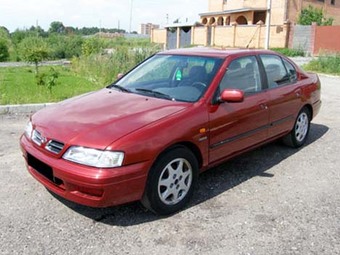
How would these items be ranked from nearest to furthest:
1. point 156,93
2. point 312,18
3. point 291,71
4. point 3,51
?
point 156,93, point 291,71, point 3,51, point 312,18

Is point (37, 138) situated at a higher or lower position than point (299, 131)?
higher

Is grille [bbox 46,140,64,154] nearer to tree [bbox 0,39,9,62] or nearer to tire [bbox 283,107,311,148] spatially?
tire [bbox 283,107,311,148]

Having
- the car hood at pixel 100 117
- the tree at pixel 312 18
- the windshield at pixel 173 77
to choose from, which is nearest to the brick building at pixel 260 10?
the tree at pixel 312 18

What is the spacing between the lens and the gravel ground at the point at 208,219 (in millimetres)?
3006

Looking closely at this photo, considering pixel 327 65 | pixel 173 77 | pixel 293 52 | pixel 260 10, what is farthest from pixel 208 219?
pixel 260 10

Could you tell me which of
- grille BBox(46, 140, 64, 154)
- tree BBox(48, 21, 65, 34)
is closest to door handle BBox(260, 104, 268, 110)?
grille BBox(46, 140, 64, 154)

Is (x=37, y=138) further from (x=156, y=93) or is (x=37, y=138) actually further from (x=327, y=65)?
(x=327, y=65)

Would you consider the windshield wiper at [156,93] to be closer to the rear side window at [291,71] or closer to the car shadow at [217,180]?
the car shadow at [217,180]

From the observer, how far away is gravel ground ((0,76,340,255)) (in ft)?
9.86

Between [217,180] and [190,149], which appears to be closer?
[190,149]

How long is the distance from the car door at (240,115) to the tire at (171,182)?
14.0 inches

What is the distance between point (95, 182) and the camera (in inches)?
116

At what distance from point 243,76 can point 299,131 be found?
1.77 meters

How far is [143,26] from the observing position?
10781cm
